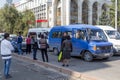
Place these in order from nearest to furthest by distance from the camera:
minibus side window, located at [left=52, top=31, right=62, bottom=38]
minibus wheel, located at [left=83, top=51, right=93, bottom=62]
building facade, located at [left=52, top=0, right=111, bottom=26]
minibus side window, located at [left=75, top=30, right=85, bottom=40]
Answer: minibus wheel, located at [left=83, top=51, right=93, bottom=62] → minibus side window, located at [left=75, top=30, right=85, bottom=40] → minibus side window, located at [left=52, top=31, right=62, bottom=38] → building facade, located at [left=52, top=0, right=111, bottom=26]

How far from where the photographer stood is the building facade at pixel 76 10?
7694 centimetres

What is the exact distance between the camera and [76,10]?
8062 centimetres

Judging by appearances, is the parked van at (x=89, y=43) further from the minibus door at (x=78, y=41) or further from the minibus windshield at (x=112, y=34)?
the minibus windshield at (x=112, y=34)

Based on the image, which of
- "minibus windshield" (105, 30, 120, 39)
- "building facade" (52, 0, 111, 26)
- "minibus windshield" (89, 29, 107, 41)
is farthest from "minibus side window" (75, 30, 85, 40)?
"building facade" (52, 0, 111, 26)

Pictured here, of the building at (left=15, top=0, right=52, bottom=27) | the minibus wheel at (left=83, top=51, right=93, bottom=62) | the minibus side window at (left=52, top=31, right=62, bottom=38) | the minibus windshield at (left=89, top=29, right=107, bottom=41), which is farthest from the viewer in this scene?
the building at (left=15, top=0, right=52, bottom=27)

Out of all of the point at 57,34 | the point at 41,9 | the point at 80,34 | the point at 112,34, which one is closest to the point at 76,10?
the point at 41,9

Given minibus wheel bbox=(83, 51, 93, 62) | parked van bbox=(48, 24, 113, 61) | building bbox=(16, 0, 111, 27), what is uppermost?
building bbox=(16, 0, 111, 27)

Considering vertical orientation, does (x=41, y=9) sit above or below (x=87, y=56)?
above

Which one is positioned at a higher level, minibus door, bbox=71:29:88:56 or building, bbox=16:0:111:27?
building, bbox=16:0:111:27

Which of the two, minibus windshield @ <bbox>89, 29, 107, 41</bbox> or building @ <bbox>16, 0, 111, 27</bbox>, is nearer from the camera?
minibus windshield @ <bbox>89, 29, 107, 41</bbox>

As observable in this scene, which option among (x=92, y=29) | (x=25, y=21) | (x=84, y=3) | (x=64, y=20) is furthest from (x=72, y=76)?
(x=84, y=3)

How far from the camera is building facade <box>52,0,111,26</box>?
3029 inches

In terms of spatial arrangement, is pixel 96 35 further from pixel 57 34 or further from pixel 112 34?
pixel 112 34

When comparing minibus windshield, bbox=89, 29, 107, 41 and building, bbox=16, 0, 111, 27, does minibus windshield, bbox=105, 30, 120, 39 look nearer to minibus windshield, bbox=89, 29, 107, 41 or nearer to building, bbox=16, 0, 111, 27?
minibus windshield, bbox=89, 29, 107, 41
